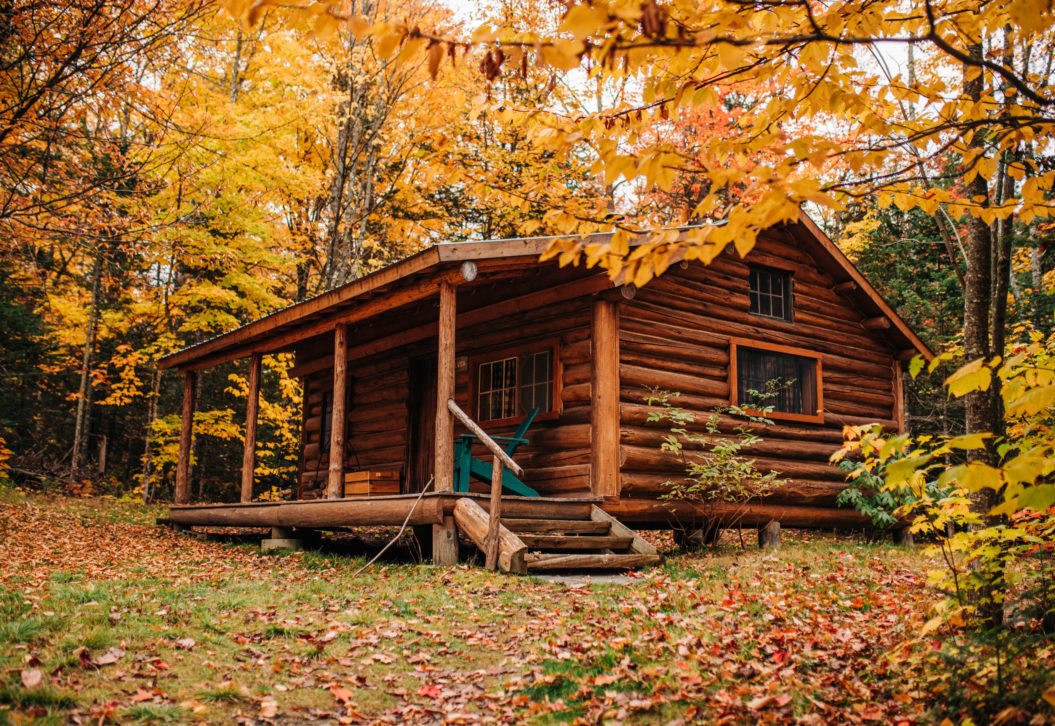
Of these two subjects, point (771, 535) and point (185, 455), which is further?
point (185, 455)

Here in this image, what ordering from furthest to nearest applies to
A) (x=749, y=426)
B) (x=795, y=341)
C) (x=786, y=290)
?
(x=786, y=290)
(x=795, y=341)
(x=749, y=426)

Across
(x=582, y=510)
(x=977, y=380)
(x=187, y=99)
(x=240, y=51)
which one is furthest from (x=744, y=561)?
(x=240, y=51)

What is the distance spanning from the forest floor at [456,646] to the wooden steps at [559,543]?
0.35 meters

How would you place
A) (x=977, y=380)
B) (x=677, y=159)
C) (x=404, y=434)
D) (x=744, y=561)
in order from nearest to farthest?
(x=977, y=380) → (x=677, y=159) → (x=744, y=561) → (x=404, y=434)

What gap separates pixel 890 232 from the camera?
1969cm

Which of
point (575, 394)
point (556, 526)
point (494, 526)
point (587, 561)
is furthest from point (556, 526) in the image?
point (575, 394)

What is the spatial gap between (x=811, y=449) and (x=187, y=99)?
12369mm

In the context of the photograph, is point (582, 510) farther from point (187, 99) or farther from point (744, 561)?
point (187, 99)

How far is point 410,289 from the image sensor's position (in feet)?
33.4

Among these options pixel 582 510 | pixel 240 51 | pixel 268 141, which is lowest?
pixel 582 510

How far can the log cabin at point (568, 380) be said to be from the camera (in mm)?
9336

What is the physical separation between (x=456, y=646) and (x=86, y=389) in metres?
18.3

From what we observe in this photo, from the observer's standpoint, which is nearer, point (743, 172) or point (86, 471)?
point (743, 172)

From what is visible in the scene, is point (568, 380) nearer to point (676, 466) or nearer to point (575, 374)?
point (575, 374)
